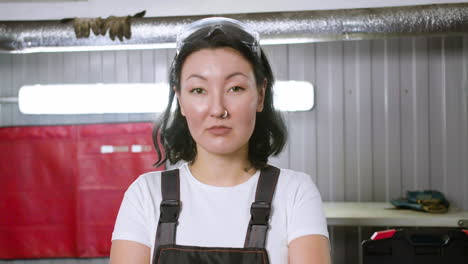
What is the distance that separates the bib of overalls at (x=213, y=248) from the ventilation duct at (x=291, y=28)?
6.40 feet

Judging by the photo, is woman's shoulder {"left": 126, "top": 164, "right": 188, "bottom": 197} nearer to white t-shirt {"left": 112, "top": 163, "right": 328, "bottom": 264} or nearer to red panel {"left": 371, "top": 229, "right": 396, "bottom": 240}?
white t-shirt {"left": 112, "top": 163, "right": 328, "bottom": 264}

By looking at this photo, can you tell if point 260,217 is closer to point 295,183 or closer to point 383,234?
point 295,183

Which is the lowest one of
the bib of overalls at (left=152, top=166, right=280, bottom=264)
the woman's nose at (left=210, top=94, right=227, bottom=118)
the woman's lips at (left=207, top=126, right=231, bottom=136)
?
the bib of overalls at (left=152, top=166, right=280, bottom=264)

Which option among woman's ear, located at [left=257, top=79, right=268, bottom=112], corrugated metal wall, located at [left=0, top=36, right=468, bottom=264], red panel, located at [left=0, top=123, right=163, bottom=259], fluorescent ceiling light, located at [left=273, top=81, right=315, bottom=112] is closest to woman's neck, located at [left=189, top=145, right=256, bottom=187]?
woman's ear, located at [left=257, top=79, right=268, bottom=112]

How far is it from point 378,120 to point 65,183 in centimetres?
260

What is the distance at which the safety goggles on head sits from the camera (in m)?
1.04

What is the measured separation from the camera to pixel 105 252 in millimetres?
3715

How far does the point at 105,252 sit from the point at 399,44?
2.90 meters

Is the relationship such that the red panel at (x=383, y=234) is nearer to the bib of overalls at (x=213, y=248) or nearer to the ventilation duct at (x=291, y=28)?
the ventilation duct at (x=291, y=28)

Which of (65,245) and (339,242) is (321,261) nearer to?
(339,242)

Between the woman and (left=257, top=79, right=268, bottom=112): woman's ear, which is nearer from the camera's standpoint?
the woman

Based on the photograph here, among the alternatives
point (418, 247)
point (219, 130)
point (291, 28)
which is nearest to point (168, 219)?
point (219, 130)

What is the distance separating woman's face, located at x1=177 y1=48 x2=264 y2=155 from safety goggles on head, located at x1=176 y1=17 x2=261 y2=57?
4 cm

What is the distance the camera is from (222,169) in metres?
1.08
